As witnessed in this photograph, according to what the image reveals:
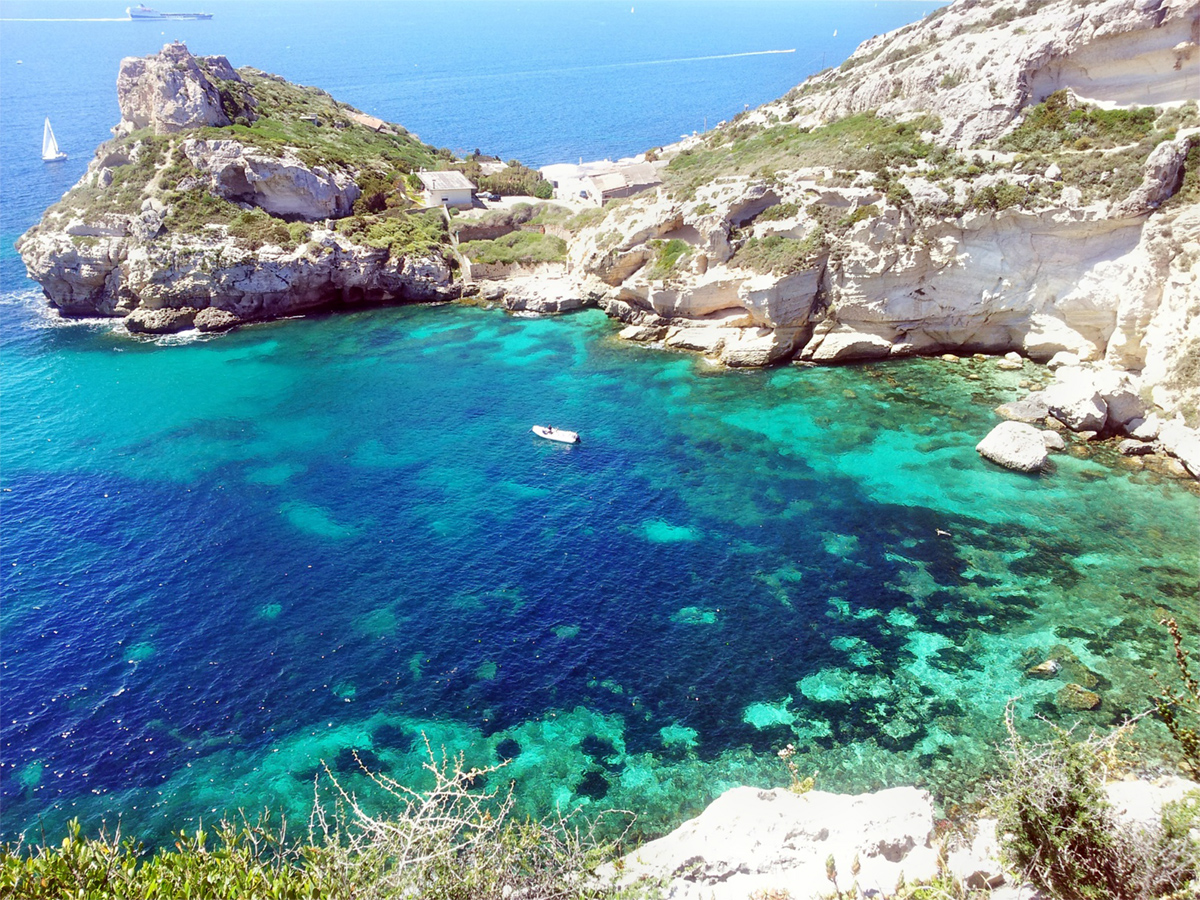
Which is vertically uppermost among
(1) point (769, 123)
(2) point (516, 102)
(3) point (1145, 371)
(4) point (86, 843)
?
(2) point (516, 102)

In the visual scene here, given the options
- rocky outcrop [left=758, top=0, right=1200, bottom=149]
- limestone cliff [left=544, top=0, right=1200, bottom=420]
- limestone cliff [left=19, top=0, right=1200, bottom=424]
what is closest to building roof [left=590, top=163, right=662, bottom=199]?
limestone cliff [left=19, top=0, right=1200, bottom=424]

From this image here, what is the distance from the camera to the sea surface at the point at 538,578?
2436cm

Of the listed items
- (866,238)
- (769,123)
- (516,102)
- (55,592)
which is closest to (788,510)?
(866,238)

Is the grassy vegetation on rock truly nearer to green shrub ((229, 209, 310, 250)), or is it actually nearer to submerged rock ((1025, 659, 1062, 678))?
green shrub ((229, 209, 310, 250))

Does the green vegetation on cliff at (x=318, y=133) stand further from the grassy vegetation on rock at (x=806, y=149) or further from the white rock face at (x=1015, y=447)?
the white rock face at (x=1015, y=447)

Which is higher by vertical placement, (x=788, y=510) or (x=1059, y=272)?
(x=1059, y=272)

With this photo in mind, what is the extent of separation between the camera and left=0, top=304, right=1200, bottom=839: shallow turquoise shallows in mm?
24375

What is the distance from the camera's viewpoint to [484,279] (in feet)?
214

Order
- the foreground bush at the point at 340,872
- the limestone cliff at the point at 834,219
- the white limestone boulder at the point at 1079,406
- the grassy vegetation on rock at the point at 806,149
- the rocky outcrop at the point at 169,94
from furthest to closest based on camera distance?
the rocky outcrop at the point at 169,94, the grassy vegetation on rock at the point at 806,149, the limestone cliff at the point at 834,219, the white limestone boulder at the point at 1079,406, the foreground bush at the point at 340,872

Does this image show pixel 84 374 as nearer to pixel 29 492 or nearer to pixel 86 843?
pixel 29 492

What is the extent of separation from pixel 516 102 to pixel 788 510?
132m

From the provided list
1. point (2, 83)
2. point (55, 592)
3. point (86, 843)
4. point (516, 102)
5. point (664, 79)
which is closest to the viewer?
point (86, 843)

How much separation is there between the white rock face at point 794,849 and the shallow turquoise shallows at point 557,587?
3975 millimetres

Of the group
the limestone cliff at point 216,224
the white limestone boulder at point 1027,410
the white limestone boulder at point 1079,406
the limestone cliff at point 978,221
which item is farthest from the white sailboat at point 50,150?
the white limestone boulder at point 1079,406
